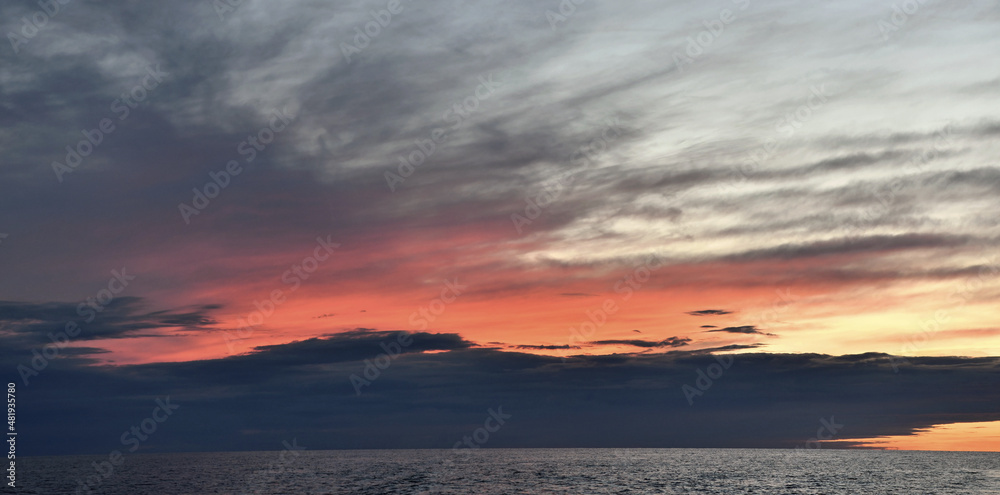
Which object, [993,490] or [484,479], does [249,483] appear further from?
[993,490]

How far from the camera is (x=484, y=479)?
570ft

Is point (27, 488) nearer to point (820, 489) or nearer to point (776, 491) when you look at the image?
point (776, 491)

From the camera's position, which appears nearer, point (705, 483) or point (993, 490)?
point (993, 490)

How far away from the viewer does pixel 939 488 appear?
157000mm

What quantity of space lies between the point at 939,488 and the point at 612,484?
7280cm

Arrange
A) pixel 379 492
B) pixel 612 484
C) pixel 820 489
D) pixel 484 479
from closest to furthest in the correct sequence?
1. pixel 379 492
2. pixel 820 489
3. pixel 612 484
4. pixel 484 479

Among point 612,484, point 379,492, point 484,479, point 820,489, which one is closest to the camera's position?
point 379,492

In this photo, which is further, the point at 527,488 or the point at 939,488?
the point at 939,488

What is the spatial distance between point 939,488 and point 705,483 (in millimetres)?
50669

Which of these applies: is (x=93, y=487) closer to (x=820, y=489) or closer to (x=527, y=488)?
(x=527, y=488)

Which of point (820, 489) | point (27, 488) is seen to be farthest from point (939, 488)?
point (27, 488)

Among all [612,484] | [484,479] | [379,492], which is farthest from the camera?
[484,479]

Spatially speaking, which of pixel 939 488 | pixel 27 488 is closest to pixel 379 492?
pixel 27 488

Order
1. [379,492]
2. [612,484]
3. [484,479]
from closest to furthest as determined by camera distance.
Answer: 1. [379,492]
2. [612,484]
3. [484,479]
